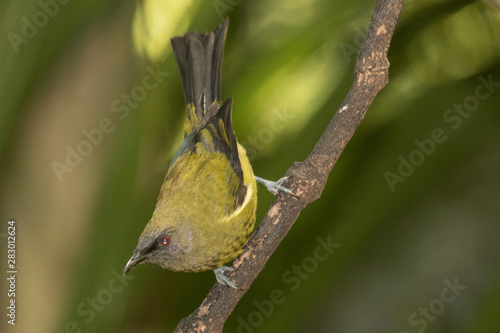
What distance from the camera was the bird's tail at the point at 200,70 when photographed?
219 cm

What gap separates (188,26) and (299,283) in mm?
1185

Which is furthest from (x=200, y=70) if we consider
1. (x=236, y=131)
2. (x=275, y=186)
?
(x=275, y=186)

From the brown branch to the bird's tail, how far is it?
67cm

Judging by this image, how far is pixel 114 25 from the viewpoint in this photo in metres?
2.29

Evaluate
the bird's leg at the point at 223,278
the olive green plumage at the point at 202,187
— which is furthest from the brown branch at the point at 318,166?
the olive green plumage at the point at 202,187

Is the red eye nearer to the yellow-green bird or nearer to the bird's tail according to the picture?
the yellow-green bird

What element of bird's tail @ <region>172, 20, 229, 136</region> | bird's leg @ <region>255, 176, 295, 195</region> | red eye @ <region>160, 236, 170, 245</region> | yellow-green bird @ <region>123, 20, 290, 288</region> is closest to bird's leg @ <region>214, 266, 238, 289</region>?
yellow-green bird @ <region>123, 20, 290, 288</region>

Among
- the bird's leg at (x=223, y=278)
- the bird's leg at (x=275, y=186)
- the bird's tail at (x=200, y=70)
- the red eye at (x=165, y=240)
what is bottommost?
the bird's leg at (x=223, y=278)

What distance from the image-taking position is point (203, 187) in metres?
2.09

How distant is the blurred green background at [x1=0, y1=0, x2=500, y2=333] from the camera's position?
189 centimetres

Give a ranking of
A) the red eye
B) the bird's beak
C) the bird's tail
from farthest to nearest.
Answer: the bird's tail → the red eye → the bird's beak

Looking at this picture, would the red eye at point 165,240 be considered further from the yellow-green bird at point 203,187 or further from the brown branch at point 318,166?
the brown branch at point 318,166

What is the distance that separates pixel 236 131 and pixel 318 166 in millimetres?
583

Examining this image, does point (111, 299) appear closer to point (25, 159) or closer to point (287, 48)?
point (25, 159)
